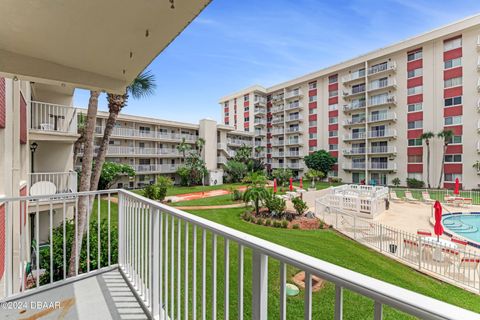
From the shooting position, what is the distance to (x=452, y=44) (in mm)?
24969

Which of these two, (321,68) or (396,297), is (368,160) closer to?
(321,68)

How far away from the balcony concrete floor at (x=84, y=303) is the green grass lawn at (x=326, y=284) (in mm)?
832

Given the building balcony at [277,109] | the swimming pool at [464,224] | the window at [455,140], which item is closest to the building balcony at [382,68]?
the window at [455,140]

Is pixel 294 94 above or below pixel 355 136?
above

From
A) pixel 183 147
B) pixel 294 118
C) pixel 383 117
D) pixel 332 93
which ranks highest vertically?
pixel 332 93

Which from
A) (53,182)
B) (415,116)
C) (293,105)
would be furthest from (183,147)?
(415,116)

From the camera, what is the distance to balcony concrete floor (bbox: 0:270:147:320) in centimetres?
237

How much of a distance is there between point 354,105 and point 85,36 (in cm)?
3436

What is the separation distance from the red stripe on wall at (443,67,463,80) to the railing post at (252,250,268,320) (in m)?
32.9

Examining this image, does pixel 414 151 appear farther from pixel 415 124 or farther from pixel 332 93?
pixel 332 93

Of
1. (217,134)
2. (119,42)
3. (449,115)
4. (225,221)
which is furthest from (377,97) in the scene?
(119,42)

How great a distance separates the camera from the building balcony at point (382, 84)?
93.7 ft

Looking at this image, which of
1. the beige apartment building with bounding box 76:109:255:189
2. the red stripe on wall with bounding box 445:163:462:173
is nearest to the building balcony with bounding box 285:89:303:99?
the beige apartment building with bounding box 76:109:255:189

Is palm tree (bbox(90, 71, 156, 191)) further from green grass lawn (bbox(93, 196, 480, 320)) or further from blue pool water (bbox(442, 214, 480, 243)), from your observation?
blue pool water (bbox(442, 214, 480, 243))
